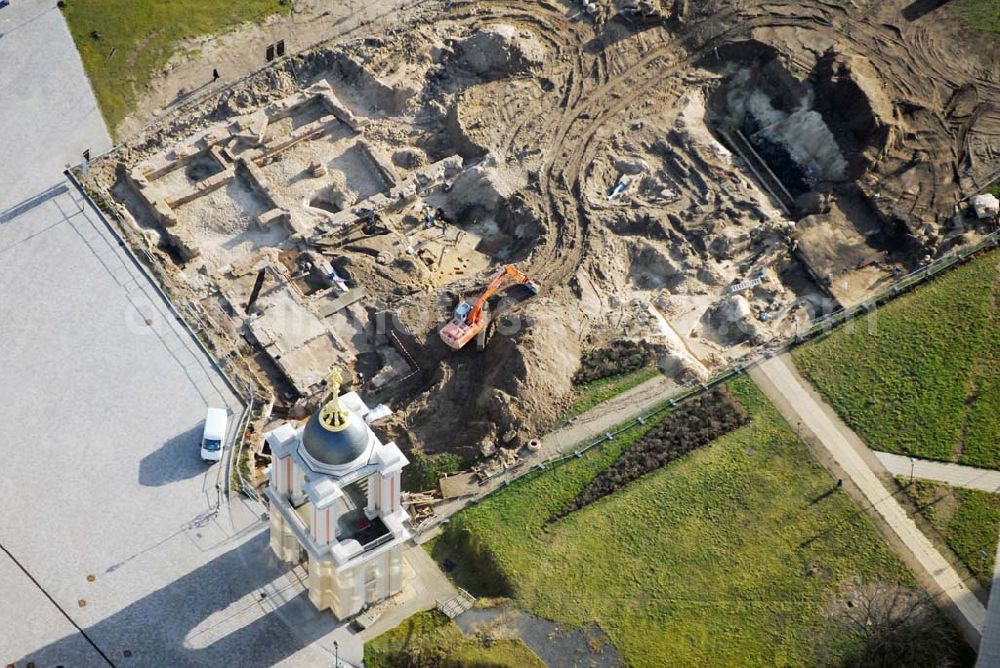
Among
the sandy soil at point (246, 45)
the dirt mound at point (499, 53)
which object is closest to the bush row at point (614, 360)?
the dirt mound at point (499, 53)

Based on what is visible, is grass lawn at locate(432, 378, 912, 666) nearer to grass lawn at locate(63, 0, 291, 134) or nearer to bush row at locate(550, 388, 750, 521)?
bush row at locate(550, 388, 750, 521)

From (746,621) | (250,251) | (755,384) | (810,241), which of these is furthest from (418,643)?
(810,241)

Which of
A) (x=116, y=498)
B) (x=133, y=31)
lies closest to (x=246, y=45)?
(x=133, y=31)

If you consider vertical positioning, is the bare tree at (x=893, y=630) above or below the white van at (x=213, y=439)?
below

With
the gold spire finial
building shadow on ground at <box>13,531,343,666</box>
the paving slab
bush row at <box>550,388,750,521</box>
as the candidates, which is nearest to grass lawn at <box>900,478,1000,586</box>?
bush row at <box>550,388,750,521</box>

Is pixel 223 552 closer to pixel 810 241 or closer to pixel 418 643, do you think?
pixel 418 643

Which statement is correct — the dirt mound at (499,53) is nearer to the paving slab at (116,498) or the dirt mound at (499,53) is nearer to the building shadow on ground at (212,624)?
the paving slab at (116,498)
